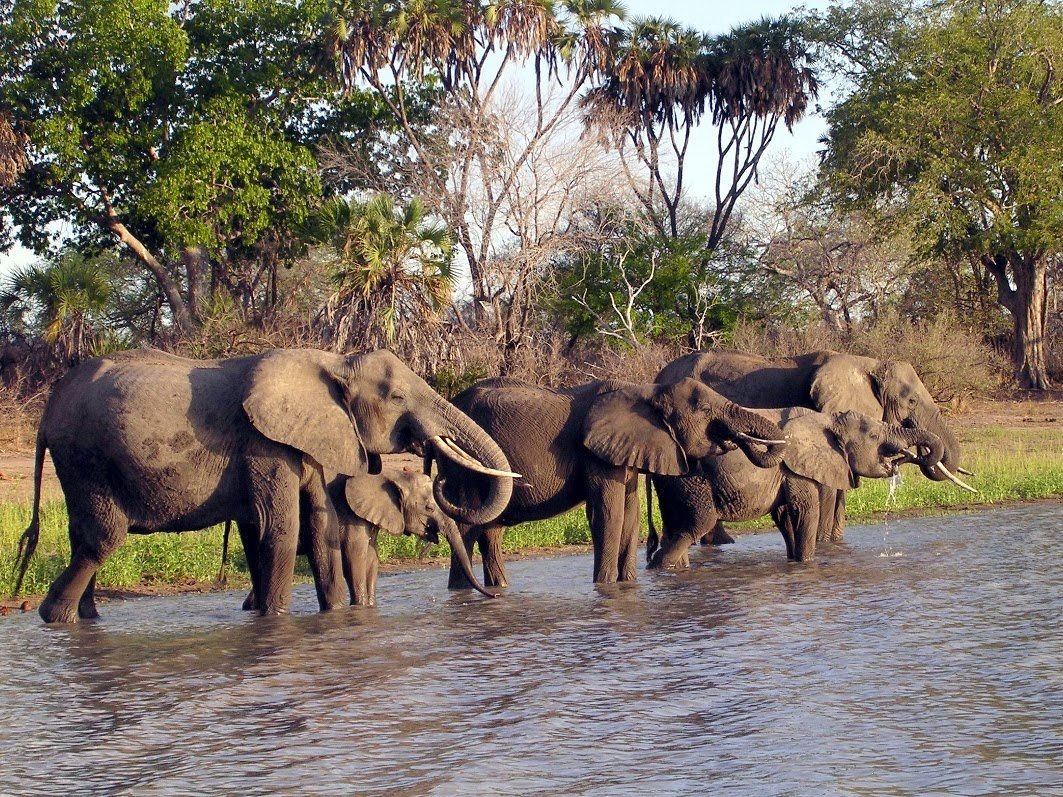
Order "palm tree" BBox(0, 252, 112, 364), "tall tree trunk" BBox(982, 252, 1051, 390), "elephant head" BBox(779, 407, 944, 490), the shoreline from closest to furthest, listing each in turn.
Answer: the shoreline < "elephant head" BBox(779, 407, 944, 490) < "palm tree" BBox(0, 252, 112, 364) < "tall tree trunk" BBox(982, 252, 1051, 390)

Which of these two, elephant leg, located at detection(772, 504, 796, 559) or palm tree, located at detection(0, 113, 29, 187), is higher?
palm tree, located at detection(0, 113, 29, 187)

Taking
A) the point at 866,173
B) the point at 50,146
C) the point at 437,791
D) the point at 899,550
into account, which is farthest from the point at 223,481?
the point at 866,173

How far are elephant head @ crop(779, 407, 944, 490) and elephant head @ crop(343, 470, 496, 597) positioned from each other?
3209 mm

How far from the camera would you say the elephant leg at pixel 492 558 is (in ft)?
41.3

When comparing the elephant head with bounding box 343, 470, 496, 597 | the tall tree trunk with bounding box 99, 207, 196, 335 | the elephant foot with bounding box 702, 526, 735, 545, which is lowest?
the elephant foot with bounding box 702, 526, 735, 545

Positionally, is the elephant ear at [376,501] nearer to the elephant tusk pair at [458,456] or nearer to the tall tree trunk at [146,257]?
the elephant tusk pair at [458,456]

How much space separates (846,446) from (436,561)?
4138 millimetres

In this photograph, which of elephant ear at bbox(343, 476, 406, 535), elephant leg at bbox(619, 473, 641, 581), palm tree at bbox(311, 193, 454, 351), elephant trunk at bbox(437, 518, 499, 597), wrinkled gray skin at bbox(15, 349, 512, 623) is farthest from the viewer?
palm tree at bbox(311, 193, 454, 351)

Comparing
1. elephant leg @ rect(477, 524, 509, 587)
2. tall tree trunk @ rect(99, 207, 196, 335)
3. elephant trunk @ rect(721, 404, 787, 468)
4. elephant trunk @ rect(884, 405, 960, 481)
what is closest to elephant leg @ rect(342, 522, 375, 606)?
elephant leg @ rect(477, 524, 509, 587)

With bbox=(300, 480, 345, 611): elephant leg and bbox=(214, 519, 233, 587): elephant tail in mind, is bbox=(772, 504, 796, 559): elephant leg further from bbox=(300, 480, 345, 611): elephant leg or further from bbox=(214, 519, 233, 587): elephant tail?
bbox=(214, 519, 233, 587): elephant tail

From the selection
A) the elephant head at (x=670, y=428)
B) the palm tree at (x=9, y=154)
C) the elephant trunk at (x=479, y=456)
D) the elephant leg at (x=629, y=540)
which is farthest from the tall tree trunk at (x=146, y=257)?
the elephant trunk at (x=479, y=456)

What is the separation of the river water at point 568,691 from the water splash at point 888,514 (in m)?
1.26

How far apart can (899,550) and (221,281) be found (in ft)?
79.6

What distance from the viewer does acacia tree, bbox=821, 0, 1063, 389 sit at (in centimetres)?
3553
